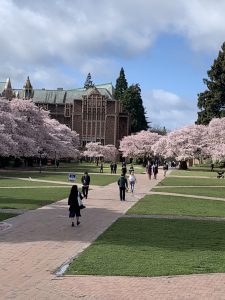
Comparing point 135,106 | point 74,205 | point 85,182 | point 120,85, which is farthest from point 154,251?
point 120,85

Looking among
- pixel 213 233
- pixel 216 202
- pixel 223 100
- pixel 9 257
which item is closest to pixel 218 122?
pixel 223 100

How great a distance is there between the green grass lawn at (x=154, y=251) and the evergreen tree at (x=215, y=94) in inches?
2698

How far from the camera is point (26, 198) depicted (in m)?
25.5

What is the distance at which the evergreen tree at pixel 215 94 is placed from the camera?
83.8 meters

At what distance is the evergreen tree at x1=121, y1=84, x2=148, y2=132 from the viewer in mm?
129688

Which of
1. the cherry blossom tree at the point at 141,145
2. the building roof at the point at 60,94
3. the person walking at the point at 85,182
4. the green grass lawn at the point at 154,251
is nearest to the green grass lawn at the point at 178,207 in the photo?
the person walking at the point at 85,182

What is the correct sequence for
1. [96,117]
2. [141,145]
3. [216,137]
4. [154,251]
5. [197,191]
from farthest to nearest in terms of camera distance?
[96,117]
[141,145]
[216,137]
[197,191]
[154,251]

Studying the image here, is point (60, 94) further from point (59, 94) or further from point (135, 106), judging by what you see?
point (135, 106)

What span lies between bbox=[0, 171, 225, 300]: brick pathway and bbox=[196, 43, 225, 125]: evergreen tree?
70042mm

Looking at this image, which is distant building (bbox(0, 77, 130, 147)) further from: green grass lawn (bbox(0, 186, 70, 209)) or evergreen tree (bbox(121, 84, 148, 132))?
green grass lawn (bbox(0, 186, 70, 209))

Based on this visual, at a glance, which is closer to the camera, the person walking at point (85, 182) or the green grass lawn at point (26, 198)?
the green grass lawn at point (26, 198)

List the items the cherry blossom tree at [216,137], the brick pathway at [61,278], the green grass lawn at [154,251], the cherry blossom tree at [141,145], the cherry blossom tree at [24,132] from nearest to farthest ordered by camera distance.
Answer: the brick pathway at [61,278]
the green grass lawn at [154,251]
the cherry blossom tree at [24,132]
the cherry blossom tree at [216,137]
the cherry blossom tree at [141,145]

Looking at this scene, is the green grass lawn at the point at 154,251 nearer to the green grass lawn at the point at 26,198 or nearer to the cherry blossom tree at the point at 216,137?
the green grass lawn at the point at 26,198

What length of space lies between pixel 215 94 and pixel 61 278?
254 ft
